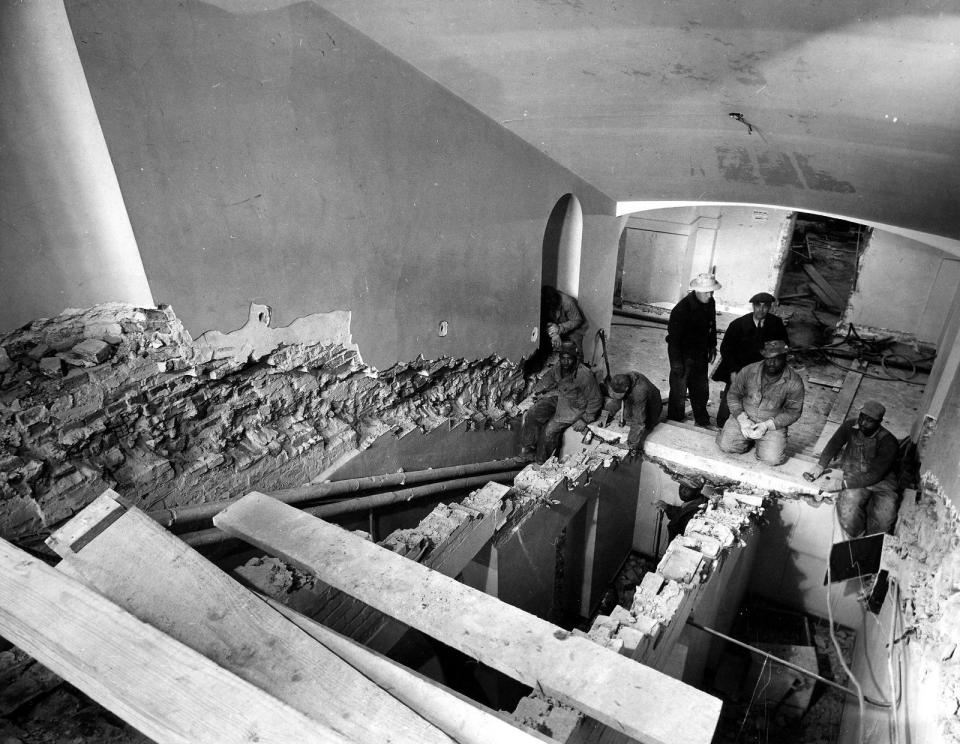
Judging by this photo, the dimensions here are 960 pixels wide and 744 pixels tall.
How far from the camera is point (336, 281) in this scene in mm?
4586

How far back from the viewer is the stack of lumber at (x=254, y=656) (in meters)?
1.67

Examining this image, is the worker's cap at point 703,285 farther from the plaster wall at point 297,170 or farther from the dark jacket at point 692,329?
the plaster wall at point 297,170

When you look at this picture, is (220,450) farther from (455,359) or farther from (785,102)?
(785,102)

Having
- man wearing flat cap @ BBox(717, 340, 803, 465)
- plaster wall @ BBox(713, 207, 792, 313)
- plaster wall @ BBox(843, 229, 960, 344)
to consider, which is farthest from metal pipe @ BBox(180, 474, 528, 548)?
plaster wall @ BBox(843, 229, 960, 344)

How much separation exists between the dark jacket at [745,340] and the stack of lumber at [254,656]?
5208mm

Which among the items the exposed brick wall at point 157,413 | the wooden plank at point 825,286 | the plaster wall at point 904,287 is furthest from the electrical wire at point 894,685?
the wooden plank at point 825,286

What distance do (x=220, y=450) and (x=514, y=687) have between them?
3.45 metres

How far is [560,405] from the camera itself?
6.76 meters

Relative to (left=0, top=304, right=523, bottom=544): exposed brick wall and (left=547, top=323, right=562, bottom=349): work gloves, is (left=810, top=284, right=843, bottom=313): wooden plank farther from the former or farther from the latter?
(left=0, top=304, right=523, bottom=544): exposed brick wall

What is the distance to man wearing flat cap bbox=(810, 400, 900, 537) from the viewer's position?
16.6ft

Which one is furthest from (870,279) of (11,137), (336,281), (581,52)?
(11,137)

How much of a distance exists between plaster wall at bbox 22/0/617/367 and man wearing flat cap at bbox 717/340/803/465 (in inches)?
107

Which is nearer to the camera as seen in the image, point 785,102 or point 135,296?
point 135,296

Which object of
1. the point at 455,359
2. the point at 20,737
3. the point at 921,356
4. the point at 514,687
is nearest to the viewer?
the point at 20,737
